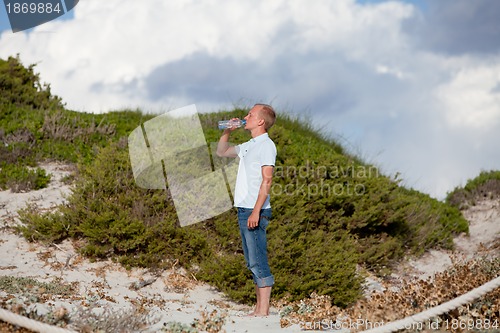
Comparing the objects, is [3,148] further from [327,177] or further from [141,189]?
[327,177]

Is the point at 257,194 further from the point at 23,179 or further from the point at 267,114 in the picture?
the point at 23,179

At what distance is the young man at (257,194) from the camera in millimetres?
6219

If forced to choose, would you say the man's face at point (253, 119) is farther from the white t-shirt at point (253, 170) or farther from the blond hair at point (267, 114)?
the white t-shirt at point (253, 170)

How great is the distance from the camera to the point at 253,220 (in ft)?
20.0

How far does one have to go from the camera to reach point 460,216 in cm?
1452

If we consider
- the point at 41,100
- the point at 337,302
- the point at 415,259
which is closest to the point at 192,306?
the point at 337,302

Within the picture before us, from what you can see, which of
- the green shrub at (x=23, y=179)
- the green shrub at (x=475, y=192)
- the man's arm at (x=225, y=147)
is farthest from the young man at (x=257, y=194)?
the green shrub at (x=475, y=192)

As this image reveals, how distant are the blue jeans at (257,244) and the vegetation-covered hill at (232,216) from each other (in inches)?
63.0

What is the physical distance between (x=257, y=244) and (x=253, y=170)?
2.31 ft

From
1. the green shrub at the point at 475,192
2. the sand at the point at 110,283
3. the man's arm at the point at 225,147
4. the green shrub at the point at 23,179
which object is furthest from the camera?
the green shrub at the point at 475,192

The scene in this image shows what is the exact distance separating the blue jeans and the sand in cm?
42

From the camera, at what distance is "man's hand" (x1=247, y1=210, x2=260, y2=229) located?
19.9 ft

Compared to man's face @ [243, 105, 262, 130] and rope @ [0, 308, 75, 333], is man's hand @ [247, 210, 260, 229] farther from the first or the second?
rope @ [0, 308, 75, 333]

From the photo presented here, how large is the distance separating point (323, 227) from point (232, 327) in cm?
462
